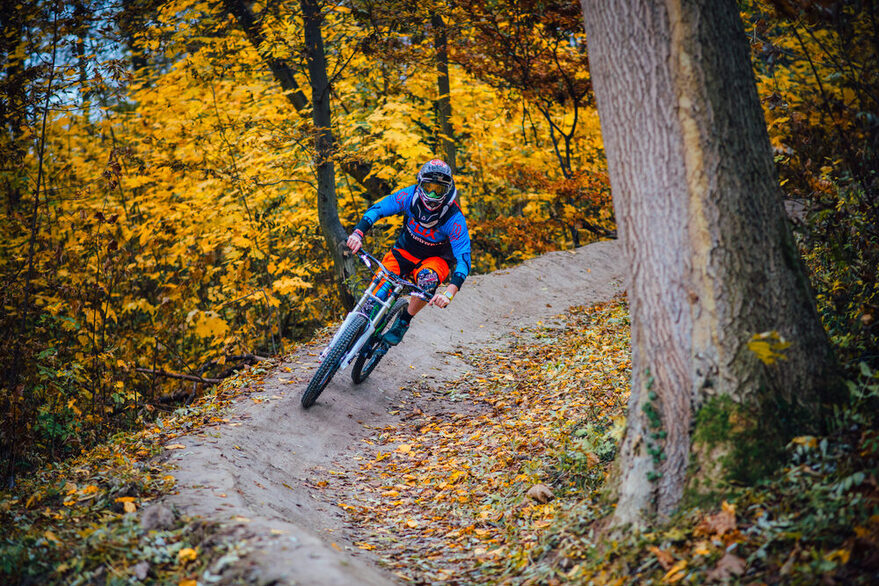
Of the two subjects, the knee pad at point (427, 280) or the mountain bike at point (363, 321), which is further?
the knee pad at point (427, 280)

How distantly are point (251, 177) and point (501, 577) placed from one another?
858cm

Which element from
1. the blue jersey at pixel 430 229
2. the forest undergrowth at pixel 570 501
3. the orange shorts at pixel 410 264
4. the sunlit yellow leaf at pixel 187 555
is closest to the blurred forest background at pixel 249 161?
the forest undergrowth at pixel 570 501

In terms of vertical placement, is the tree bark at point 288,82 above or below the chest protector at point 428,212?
above

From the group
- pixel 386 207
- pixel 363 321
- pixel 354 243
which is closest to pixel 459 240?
pixel 386 207

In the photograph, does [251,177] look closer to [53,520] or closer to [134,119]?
[134,119]

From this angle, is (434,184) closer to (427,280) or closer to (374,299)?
(427,280)

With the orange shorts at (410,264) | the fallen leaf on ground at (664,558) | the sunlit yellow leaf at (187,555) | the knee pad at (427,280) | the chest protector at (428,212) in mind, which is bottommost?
the fallen leaf on ground at (664,558)

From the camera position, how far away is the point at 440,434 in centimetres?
679

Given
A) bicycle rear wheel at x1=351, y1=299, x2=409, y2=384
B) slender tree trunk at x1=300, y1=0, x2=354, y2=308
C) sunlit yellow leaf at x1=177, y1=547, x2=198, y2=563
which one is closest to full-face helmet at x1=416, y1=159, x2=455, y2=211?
bicycle rear wheel at x1=351, y1=299, x2=409, y2=384

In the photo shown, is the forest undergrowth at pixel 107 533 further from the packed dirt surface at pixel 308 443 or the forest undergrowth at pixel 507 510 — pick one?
the packed dirt surface at pixel 308 443

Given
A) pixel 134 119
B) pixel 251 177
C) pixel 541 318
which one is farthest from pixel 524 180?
pixel 134 119

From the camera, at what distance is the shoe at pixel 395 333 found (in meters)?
7.29

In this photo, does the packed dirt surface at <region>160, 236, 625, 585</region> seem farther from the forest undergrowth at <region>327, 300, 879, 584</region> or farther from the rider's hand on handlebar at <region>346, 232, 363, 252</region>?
the rider's hand on handlebar at <region>346, 232, 363, 252</region>

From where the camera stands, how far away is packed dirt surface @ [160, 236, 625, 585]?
322 centimetres
